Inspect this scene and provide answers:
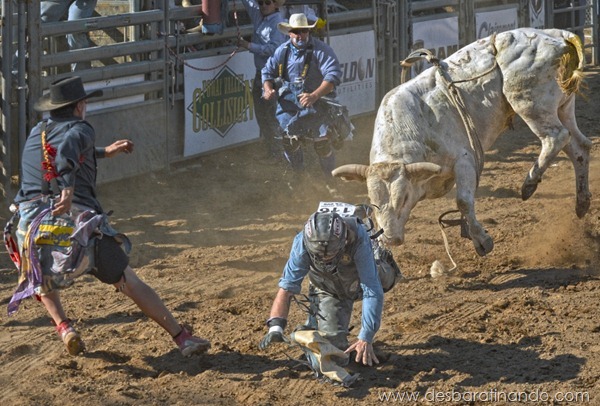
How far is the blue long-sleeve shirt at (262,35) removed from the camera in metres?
11.2

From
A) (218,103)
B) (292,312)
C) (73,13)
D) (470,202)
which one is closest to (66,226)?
(292,312)

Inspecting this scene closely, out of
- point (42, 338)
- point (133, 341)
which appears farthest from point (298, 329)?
point (42, 338)

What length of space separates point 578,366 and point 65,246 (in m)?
2.89

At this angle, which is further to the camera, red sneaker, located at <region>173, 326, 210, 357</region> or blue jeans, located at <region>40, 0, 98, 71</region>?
blue jeans, located at <region>40, 0, 98, 71</region>

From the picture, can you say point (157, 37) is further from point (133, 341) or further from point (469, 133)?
point (133, 341)

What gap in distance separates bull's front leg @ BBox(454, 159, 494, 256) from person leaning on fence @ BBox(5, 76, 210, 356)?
2737 millimetres

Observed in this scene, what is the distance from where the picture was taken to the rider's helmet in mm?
5406

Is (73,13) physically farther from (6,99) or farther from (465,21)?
(465,21)

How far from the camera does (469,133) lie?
8398 mm

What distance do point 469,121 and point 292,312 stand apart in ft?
7.99

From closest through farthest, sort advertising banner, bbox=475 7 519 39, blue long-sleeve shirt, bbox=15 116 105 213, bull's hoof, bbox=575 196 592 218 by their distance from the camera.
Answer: blue long-sleeve shirt, bbox=15 116 105 213 → bull's hoof, bbox=575 196 592 218 → advertising banner, bbox=475 7 519 39

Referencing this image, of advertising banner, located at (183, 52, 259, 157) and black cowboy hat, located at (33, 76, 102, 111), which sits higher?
black cowboy hat, located at (33, 76, 102, 111)

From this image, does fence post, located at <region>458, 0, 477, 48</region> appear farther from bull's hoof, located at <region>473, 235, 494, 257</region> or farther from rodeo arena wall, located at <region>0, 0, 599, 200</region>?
bull's hoof, located at <region>473, 235, 494, 257</region>

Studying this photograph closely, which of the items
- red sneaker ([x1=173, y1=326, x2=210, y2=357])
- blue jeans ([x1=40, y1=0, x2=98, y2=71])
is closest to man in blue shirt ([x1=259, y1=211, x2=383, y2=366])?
red sneaker ([x1=173, y1=326, x2=210, y2=357])
